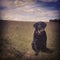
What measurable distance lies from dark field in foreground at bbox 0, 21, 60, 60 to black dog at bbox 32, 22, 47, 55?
0.18 ft

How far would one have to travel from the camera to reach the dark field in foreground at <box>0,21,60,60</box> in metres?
2.54

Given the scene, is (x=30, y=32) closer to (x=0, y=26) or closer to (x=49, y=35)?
(x=49, y=35)

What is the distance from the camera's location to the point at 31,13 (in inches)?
103

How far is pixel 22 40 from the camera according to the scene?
2576mm

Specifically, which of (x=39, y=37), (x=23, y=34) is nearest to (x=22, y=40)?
(x=23, y=34)

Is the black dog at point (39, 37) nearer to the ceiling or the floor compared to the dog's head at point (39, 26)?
nearer to the floor

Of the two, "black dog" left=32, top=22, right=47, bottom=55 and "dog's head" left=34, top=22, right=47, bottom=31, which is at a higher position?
"dog's head" left=34, top=22, right=47, bottom=31

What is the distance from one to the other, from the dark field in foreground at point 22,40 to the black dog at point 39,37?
2.2 inches

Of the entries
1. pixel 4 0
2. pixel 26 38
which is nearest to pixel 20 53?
pixel 26 38

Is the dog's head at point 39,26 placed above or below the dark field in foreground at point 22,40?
above

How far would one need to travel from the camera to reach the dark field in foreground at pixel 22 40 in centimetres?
254

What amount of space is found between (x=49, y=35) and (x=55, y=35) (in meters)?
0.09

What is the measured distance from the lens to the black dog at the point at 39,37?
257 centimetres

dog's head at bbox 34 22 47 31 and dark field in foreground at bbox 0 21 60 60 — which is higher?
dog's head at bbox 34 22 47 31
